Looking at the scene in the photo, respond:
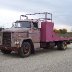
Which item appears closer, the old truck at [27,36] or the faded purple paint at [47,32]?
the old truck at [27,36]

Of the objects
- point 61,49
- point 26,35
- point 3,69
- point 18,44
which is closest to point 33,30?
point 26,35

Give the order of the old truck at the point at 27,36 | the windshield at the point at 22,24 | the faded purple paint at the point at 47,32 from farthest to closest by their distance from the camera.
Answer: the faded purple paint at the point at 47,32 → the windshield at the point at 22,24 → the old truck at the point at 27,36

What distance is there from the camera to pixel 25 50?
1631 cm

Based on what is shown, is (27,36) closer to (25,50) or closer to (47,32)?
(25,50)

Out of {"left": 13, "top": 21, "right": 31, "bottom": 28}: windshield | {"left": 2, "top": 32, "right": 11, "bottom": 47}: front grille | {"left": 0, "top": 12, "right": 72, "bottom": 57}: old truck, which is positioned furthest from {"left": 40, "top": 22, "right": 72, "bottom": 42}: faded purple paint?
{"left": 2, "top": 32, "right": 11, "bottom": 47}: front grille

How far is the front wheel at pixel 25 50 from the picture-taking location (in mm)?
15915

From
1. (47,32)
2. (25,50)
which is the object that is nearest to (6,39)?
(25,50)

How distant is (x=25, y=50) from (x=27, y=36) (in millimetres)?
978

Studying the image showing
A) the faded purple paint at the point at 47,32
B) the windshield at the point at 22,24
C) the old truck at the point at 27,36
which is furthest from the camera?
the faded purple paint at the point at 47,32

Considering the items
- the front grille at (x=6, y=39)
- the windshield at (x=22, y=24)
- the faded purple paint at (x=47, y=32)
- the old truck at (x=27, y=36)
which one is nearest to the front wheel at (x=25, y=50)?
the old truck at (x=27, y=36)

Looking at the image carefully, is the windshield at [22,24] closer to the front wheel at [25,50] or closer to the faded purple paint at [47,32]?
the faded purple paint at [47,32]

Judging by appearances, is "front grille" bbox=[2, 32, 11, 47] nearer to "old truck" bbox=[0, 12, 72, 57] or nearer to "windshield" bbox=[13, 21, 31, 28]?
"old truck" bbox=[0, 12, 72, 57]

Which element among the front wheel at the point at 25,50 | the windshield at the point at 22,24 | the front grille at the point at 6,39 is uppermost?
the windshield at the point at 22,24

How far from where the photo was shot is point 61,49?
70.3ft
